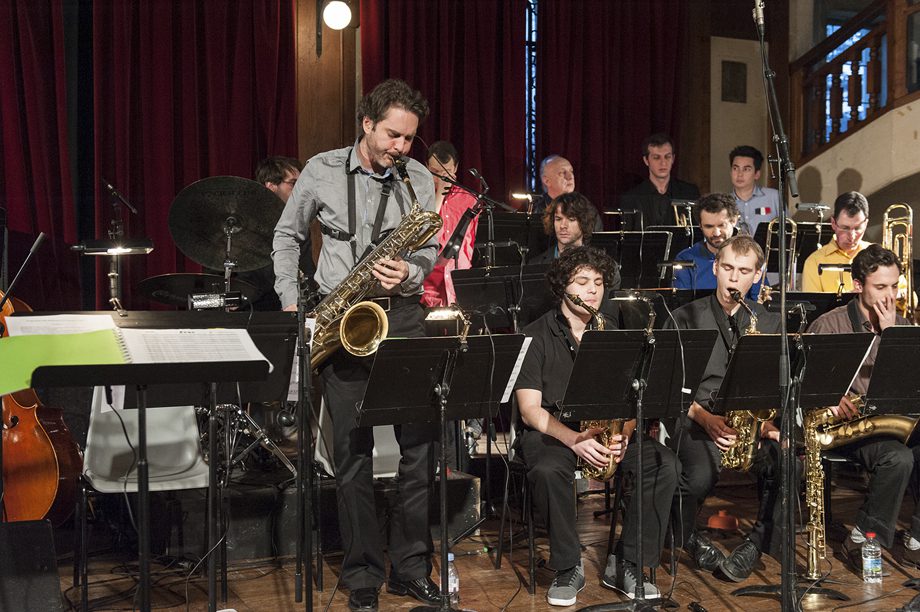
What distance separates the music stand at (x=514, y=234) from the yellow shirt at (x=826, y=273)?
1.78 m

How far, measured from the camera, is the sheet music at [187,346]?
2.43 meters

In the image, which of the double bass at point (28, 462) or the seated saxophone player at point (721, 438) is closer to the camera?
the double bass at point (28, 462)

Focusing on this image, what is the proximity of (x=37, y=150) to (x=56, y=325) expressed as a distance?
4321 millimetres

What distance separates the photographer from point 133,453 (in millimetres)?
4289

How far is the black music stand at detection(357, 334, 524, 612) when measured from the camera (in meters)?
3.43

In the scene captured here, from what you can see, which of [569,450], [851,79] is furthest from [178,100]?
[851,79]

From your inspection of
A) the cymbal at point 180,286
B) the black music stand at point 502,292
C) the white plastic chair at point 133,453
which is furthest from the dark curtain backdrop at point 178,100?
the black music stand at point 502,292

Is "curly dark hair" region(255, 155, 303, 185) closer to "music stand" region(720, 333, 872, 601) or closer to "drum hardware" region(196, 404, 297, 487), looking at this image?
"drum hardware" region(196, 404, 297, 487)

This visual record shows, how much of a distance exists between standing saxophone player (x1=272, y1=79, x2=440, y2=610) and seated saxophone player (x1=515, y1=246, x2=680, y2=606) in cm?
47

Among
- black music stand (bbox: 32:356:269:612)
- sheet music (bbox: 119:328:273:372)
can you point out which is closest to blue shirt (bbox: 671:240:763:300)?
sheet music (bbox: 119:328:273:372)

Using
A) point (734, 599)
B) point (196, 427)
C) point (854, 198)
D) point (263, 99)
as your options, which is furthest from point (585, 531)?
point (263, 99)

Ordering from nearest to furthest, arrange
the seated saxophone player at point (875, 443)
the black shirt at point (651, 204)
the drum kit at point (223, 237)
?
the seated saxophone player at point (875, 443) → the drum kit at point (223, 237) → the black shirt at point (651, 204)

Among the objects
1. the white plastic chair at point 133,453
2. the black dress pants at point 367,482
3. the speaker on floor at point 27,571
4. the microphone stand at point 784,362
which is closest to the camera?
the speaker on floor at point 27,571

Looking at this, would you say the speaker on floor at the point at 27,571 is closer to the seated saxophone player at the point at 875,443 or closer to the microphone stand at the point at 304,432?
the microphone stand at the point at 304,432
